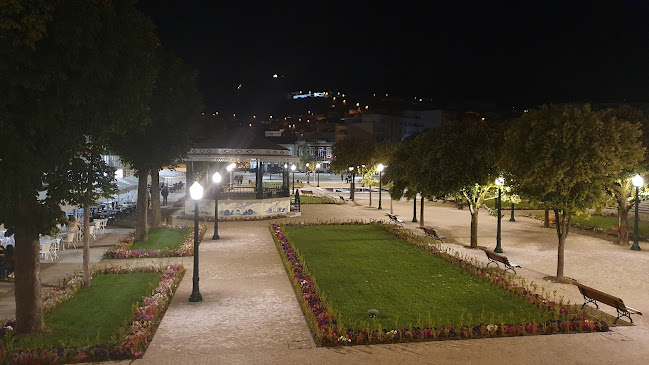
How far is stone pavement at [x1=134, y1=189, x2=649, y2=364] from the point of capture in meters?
9.10

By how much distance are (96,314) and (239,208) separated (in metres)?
18.4

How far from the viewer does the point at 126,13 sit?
9883 millimetres

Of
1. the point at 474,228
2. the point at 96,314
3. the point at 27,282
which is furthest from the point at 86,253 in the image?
the point at 474,228

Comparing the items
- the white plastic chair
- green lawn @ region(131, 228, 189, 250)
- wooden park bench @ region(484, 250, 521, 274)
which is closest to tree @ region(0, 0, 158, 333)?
the white plastic chair

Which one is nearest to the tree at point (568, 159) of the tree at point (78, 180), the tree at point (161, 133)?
the tree at point (78, 180)

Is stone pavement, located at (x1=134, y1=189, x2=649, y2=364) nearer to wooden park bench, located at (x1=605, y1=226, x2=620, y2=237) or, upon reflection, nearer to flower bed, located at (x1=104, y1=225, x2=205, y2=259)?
flower bed, located at (x1=104, y1=225, x2=205, y2=259)

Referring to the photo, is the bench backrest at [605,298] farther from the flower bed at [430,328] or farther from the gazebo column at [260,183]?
the gazebo column at [260,183]

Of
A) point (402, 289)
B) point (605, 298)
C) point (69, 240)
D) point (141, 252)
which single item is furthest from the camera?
point (69, 240)

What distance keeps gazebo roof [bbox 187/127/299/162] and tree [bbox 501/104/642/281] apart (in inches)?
697

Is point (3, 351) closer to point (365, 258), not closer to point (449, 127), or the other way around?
point (365, 258)

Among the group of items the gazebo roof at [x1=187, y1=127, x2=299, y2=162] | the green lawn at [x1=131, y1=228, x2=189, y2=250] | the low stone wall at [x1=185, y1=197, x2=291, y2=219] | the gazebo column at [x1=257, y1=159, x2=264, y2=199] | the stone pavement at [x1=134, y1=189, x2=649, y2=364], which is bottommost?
the stone pavement at [x1=134, y1=189, x2=649, y2=364]

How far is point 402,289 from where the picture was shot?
1372 centimetres

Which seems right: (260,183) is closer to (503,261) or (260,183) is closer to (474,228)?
(474,228)

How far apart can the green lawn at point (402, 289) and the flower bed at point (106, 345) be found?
152 inches
